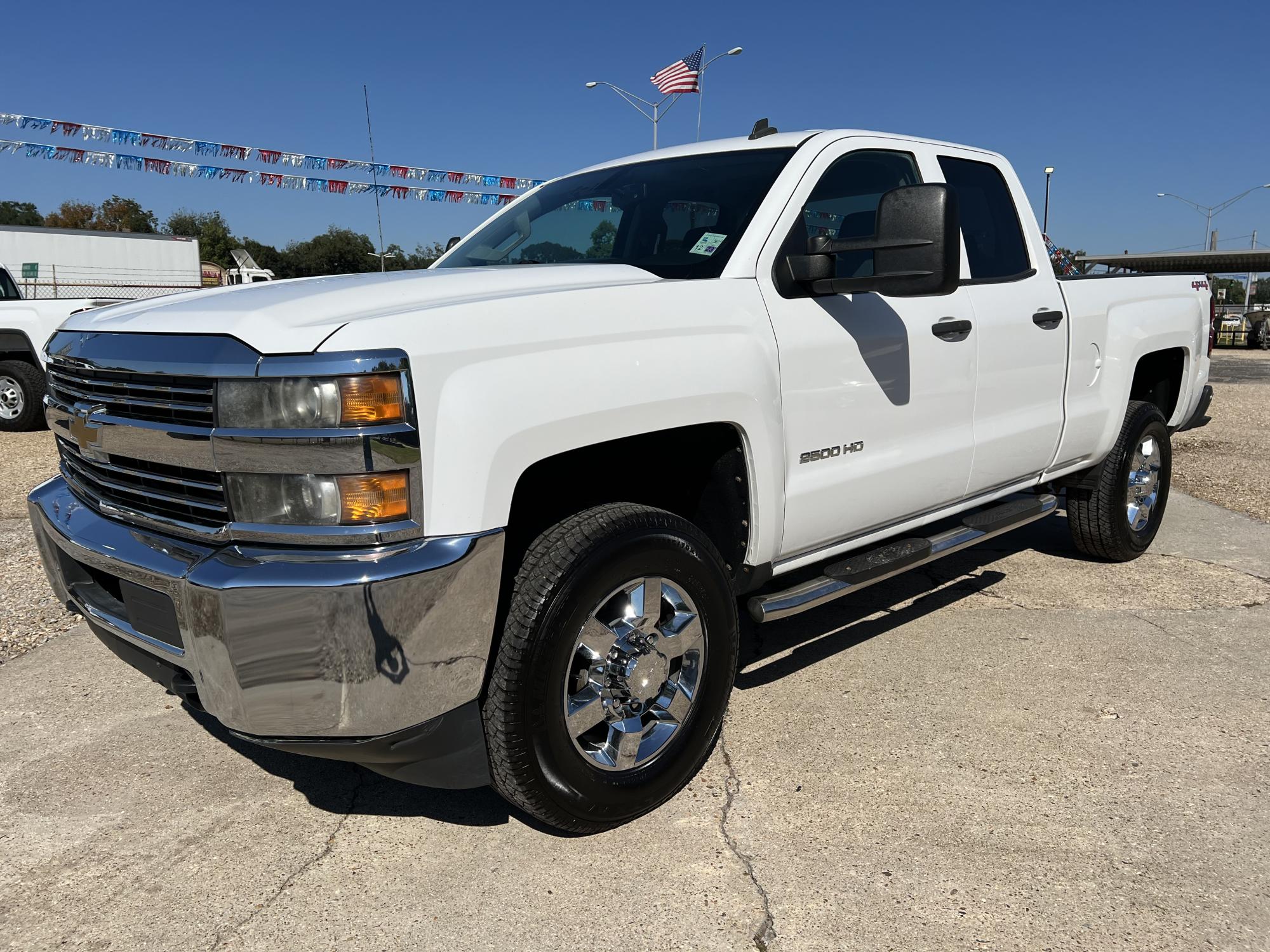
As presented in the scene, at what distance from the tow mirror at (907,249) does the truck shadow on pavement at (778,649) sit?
1559 millimetres

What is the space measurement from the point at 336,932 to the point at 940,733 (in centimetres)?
197

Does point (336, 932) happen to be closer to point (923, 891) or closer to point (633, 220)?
point (923, 891)

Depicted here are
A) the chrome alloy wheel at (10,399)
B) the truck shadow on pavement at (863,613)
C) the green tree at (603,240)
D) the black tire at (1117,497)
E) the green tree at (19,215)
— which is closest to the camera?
the green tree at (603,240)

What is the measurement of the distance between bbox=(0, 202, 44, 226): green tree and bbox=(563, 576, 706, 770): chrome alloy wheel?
8452 cm

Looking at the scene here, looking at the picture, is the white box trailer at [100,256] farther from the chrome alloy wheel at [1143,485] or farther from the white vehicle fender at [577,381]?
the white vehicle fender at [577,381]

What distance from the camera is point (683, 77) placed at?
17922 millimetres

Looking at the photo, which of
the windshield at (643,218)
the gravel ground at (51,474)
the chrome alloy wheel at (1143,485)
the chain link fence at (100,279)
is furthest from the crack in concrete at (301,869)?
the chain link fence at (100,279)

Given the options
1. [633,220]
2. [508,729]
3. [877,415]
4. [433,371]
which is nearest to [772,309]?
[877,415]

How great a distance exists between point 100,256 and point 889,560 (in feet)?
104

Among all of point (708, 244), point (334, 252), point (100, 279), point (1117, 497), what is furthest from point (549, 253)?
point (334, 252)

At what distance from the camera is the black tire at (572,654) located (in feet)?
7.73

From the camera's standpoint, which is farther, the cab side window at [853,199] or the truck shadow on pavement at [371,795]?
the cab side window at [853,199]

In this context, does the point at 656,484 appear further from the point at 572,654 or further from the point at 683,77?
the point at 683,77

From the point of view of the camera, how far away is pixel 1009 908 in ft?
7.65
